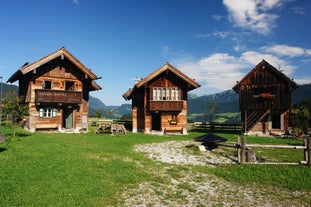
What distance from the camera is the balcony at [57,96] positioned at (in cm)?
2533

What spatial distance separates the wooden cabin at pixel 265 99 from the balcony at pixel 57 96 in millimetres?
20741

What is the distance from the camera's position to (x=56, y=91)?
26.2 m

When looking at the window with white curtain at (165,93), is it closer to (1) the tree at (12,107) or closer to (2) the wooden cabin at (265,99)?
(2) the wooden cabin at (265,99)

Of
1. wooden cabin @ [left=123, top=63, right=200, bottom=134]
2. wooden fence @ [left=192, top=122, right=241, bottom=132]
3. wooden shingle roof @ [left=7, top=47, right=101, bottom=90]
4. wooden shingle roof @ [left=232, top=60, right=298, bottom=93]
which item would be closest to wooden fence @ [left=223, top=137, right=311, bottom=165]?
wooden cabin @ [left=123, top=63, right=200, bottom=134]

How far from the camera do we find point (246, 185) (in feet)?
29.7

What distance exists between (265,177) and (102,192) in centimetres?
673

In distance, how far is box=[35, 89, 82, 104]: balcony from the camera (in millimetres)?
25331

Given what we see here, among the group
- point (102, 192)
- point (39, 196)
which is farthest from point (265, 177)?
point (39, 196)

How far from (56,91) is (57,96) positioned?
57 centimetres

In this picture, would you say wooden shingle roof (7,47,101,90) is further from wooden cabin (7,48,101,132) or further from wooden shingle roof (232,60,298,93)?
wooden shingle roof (232,60,298,93)

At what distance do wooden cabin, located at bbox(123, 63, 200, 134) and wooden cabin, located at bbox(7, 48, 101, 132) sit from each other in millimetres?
6977

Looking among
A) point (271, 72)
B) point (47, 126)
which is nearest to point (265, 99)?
point (271, 72)

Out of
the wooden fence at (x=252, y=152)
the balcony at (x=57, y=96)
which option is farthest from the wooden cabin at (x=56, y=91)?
the wooden fence at (x=252, y=152)

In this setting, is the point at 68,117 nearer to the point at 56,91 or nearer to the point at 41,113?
the point at 41,113
